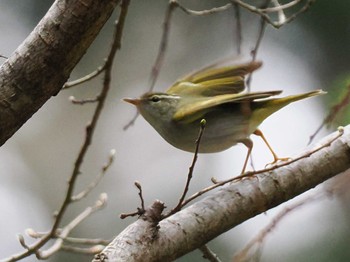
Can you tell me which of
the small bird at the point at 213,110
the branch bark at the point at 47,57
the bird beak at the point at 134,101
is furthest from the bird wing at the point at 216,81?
the branch bark at the point at 47,57

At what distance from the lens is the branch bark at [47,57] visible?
5.79 ft

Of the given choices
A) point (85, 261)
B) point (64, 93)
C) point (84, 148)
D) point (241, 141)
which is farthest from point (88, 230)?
point (84, 148)

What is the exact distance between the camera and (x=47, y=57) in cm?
180

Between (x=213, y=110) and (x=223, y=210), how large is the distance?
46 cm

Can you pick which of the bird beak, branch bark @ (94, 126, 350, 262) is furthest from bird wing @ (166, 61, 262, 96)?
branch bark @ (94, 126, 350, 262)

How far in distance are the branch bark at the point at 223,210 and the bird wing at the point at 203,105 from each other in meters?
0.25

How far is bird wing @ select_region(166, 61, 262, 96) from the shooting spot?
250 centimetres

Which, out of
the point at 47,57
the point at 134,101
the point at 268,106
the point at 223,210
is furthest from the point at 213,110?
the point at 47,57

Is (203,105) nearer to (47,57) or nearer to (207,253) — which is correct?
(207,253)

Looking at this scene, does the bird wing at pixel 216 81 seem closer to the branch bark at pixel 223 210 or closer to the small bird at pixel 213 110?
the small bird at pixel 213 110

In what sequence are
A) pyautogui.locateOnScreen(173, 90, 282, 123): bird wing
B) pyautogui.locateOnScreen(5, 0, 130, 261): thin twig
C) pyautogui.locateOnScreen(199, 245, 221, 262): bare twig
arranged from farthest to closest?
pyautogui.locateOnScreen(173, 90, 282, 123): bird wing
pyautogui.locateOnScreen(199, 245, 221, 262): bare twig
pyautogui.locateOnScreen(5, 0, 130, 261): thin twig

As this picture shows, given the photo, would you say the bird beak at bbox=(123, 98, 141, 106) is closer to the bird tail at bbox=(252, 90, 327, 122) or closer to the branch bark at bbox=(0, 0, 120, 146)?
the bird tail at bbox=(252, 90, 327, 122)

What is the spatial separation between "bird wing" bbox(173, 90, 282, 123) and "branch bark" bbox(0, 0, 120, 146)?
0.68m

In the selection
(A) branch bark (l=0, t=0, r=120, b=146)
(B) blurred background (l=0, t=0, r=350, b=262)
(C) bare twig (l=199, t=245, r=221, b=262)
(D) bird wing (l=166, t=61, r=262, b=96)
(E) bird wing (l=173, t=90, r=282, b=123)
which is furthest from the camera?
(B) blurred background (l=0, t=0, r=350, b=262)
